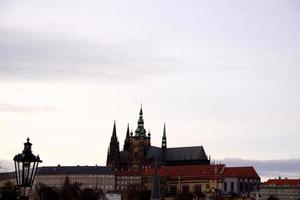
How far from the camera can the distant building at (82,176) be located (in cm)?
17962

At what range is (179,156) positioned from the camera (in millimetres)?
180000

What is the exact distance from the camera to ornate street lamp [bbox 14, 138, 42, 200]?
13258 millimetres

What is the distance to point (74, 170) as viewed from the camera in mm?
186875

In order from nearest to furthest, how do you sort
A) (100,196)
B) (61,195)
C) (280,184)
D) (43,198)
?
1. (43,198)
2. (61,195)
3. (100,196)
4. (280,184)

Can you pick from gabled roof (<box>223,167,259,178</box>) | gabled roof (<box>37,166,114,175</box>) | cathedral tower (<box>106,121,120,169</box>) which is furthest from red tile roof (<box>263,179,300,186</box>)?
gabled roof (<box>37,166,114,175</box>)

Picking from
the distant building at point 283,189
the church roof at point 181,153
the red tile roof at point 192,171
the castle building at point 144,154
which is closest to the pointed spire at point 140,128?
Result: the castle building at point 144,154

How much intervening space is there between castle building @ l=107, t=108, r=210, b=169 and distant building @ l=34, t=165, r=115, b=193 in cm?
356

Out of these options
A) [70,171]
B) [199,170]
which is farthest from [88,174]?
[199,170]

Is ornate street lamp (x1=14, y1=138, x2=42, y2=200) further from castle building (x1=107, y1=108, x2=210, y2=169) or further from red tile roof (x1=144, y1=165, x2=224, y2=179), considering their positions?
castle building (x1=107, y1=108, x2=210, y2=169)

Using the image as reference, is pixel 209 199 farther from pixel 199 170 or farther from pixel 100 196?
pixel 100 196

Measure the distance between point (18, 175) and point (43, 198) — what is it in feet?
388

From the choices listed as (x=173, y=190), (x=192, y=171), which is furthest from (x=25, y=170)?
(x=173, y=190)

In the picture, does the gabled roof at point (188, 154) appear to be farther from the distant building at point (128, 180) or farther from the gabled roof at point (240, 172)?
the distant building at point (128, 180)

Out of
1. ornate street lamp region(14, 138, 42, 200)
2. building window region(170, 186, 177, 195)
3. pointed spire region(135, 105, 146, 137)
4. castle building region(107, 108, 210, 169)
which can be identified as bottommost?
ornate street lamp region(14, 138, 42, 200)
